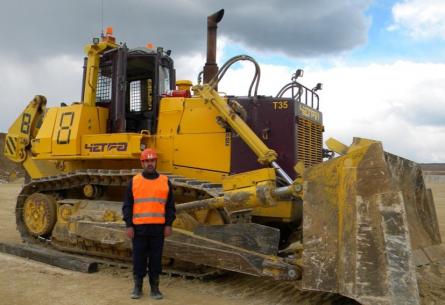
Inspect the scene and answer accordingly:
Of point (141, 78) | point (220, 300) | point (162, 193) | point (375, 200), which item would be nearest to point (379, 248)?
point (375, 200)

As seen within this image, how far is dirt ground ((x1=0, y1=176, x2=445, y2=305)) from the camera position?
5.46 m

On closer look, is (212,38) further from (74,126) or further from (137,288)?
(137,288)

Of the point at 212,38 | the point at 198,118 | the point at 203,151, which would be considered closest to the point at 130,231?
the point at 203,151

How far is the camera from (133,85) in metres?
8.01

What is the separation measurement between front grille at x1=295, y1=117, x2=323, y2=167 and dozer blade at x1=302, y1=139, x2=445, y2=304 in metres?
1.66

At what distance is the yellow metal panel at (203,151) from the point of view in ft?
22.3

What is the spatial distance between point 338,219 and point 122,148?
3.52 meters

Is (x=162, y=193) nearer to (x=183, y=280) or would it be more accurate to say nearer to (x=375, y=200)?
(x=183, y=280)

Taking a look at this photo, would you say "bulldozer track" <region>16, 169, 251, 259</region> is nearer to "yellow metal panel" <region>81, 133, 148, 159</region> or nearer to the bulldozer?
the bulldozer

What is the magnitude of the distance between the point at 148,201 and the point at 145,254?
0.62 meters

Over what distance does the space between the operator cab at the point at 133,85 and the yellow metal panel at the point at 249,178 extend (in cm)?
216

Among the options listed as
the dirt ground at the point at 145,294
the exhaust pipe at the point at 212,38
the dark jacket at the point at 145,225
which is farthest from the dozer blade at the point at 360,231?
the exhaust pipe at the point at 212,38

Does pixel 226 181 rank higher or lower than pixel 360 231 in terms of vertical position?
higher

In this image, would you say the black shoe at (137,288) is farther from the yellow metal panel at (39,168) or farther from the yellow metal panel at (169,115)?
the yellow metal panel at (39,168)
